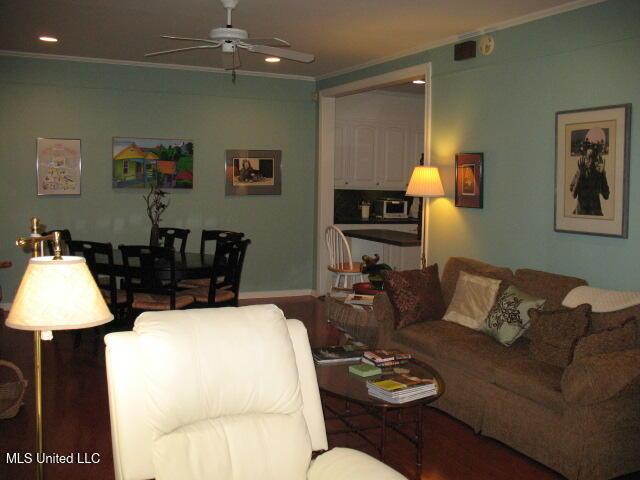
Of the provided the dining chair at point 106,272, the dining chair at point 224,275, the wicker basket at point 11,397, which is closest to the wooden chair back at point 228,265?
the dining chair at point 224,275

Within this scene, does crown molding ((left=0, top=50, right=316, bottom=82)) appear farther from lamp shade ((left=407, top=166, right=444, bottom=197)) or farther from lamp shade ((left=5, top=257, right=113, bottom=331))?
lamp shade ((left=5, top=257, right=113, bottom=331))

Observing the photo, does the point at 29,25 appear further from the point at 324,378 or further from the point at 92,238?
the point at 324,378

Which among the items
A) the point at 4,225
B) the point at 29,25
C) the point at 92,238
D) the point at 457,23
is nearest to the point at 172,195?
the point at 92,238

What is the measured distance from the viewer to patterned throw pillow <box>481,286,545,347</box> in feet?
13.2

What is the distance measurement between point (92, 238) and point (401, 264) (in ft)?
11.4

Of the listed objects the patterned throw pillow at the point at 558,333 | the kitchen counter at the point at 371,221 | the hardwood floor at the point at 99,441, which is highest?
the kitchen counter at the point at 371,221

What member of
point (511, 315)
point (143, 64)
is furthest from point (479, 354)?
point (143, 64)

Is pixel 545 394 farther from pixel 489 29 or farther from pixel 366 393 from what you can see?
pixel 489 29

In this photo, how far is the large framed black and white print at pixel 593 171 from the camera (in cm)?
405

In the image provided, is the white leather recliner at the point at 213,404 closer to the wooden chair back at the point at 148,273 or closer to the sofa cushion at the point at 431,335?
the sofa cushion at the point at 431,335

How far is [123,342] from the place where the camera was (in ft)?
7.04

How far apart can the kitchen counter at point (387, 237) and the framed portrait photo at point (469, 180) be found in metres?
1.04

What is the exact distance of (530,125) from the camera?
188 inches

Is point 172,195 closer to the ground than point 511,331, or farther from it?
farther from it
